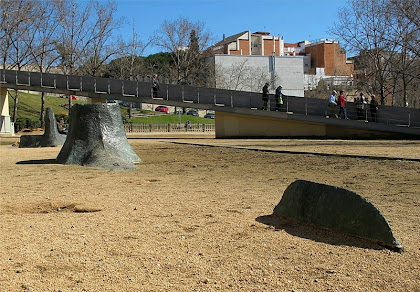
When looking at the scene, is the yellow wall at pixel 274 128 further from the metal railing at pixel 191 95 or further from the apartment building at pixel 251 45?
the apartment building at pixel 251 45

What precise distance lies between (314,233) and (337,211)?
36cm

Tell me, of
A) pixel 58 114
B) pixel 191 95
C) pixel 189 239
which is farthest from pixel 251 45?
pixel 189 239

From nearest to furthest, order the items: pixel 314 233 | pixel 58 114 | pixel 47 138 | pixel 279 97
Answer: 1. pixel 314 233
2. pixel 47 138
3. pixel 279 97
4. pixel 58 114

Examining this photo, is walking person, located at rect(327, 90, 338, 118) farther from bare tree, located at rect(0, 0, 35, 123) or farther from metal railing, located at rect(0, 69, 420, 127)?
bare tree, located at rect(0, 0, 35, 123)

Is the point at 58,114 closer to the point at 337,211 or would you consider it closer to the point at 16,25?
the point at 16,25

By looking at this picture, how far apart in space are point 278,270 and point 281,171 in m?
7.12

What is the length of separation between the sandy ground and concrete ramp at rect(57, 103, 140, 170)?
3.01 m

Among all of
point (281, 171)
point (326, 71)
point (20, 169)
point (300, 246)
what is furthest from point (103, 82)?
point (326, 71)

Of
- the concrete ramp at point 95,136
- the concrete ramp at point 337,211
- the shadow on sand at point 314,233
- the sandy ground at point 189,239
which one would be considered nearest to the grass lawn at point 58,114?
the concrete ramp at point 95,136

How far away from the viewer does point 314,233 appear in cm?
528

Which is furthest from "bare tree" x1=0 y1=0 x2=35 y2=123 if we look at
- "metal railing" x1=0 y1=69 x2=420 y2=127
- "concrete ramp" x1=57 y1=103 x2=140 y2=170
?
"concrete ramp" x1=57 y1=103 x2=140 y2=170

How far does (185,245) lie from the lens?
492 centimetres

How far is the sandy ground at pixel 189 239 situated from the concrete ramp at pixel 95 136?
9.89ft

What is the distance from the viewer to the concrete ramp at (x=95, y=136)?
1312cm
